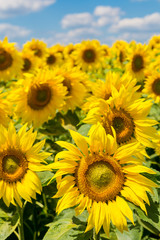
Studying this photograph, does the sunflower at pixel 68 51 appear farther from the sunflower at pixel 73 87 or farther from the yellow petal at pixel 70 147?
the yellow petal at pixel 70 147

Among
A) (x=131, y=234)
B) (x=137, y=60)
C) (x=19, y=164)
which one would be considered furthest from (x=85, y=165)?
(x=137, y=60)

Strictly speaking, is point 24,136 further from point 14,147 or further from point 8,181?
point 8,181

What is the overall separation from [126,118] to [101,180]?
0.64m

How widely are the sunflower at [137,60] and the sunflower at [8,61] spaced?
219 cm

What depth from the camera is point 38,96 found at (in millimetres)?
3967

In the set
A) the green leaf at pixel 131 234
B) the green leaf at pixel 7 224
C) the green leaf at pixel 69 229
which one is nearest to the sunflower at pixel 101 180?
the green leaf at pixel 69 229

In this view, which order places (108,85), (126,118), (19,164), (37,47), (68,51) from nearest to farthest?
(19,164), (126,118), (108,85), (37,47), (68,51)

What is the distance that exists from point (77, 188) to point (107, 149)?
1.17 ft

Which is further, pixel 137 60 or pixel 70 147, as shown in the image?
pixel 137 60

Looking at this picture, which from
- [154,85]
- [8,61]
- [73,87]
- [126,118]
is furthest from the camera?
[8,61]

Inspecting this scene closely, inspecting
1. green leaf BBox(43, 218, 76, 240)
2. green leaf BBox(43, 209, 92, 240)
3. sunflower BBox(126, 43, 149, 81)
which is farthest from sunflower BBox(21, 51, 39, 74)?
green leaf BBox(43, 218, 76, 240)

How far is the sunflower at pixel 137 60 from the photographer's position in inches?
231

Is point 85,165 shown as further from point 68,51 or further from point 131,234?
point 68,51

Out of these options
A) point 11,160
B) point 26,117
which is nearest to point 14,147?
point 11,160
